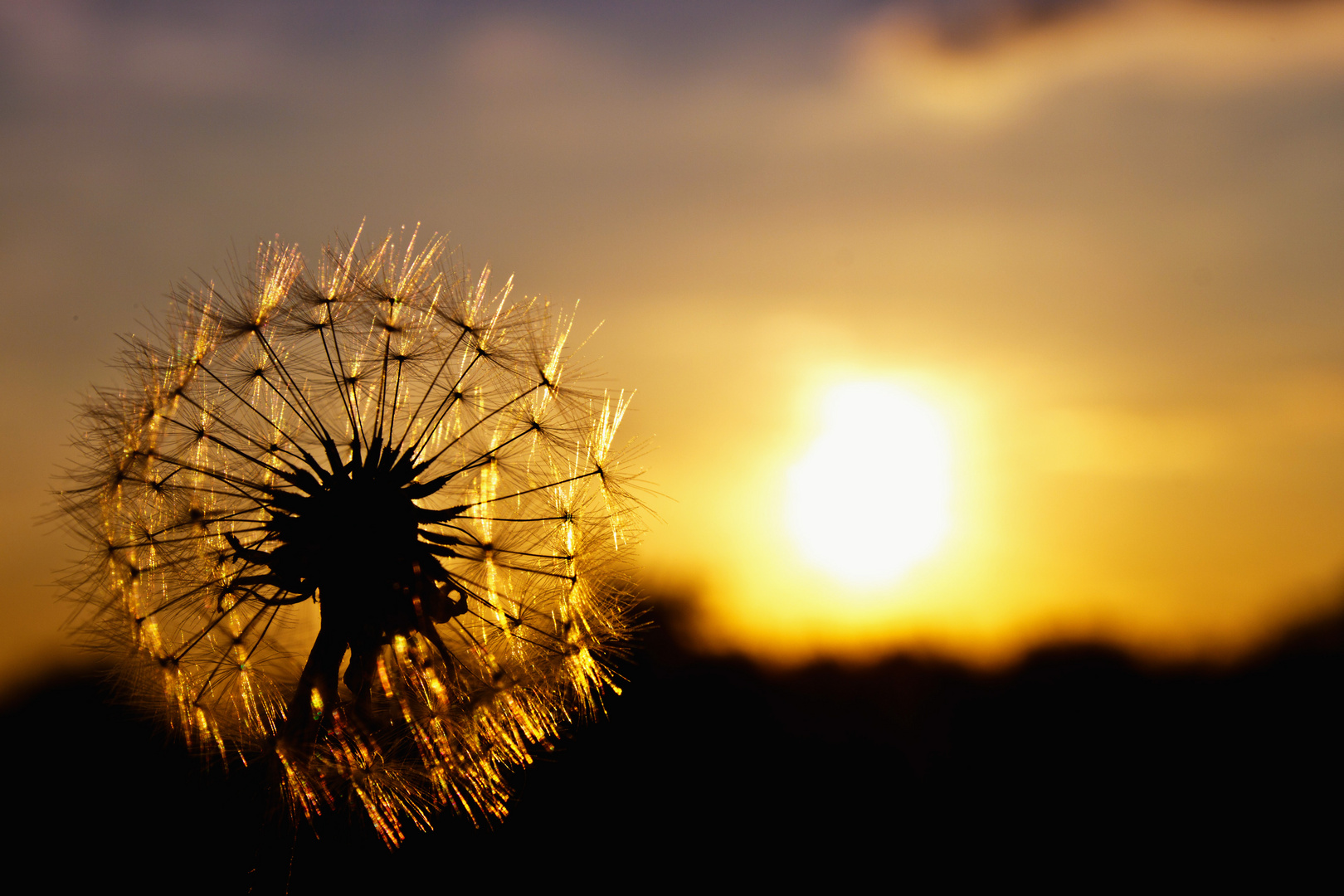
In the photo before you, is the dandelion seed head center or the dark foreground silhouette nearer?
the dandelion seed head center

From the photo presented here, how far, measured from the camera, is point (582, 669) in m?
7.79

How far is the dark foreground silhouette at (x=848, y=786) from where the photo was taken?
14938 mm

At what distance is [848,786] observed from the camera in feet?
71.4

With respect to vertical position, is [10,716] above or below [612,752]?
above

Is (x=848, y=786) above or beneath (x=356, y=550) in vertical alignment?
beneath

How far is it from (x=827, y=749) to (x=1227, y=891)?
906 centimetres

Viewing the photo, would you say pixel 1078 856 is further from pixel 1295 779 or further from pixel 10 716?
pixel 10 716

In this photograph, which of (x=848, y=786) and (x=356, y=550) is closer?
(x=356, y=550)

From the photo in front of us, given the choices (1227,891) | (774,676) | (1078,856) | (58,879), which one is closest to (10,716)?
(58,879)

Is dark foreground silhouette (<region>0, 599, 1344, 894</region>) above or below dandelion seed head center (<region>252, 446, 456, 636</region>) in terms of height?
below

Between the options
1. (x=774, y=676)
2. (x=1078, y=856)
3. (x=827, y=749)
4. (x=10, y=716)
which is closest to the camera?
(x=1078, y=856)

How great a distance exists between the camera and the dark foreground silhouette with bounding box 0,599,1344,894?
49.0 ft

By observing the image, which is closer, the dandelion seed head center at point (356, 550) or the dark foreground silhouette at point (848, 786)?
the dandelion seed head center at point (356, 550)

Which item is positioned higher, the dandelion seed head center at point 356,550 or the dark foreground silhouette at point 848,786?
the dandelion seed head center at point 356,550
